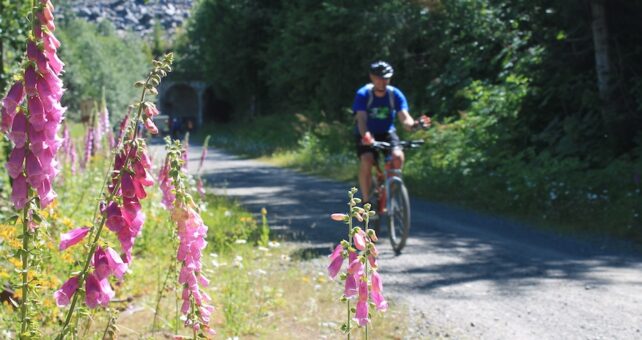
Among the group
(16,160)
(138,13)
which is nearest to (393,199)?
(16,160)

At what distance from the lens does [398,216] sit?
858cm

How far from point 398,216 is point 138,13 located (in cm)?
16635

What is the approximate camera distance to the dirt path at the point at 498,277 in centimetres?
545

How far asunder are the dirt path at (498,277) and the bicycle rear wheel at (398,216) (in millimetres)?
161

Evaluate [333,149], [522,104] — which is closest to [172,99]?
[333,149]

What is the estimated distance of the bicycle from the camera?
27.5 ft

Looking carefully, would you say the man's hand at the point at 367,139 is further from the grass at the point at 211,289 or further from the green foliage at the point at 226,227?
the green foliage at the point at 226,227

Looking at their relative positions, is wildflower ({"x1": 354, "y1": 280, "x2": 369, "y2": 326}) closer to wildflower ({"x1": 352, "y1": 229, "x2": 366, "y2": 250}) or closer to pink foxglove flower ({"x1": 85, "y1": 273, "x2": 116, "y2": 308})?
wildflower ({"x1": 352, "y1": 229, "x2": 366, "y2": 250})

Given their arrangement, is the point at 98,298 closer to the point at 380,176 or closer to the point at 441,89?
the point at 380,176

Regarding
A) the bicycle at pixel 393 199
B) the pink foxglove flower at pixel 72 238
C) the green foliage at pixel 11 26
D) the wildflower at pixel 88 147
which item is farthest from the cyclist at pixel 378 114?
the pink foxglove flower at pixel 72 238

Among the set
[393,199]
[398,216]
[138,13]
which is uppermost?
[138,13]

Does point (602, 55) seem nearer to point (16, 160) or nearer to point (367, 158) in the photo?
point (367, 158)

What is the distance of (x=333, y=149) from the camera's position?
24.0 meters

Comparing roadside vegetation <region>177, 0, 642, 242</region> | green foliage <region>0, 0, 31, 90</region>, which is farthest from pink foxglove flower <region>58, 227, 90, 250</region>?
roadside vegetation <region>177, 0, 642, 242</region>
